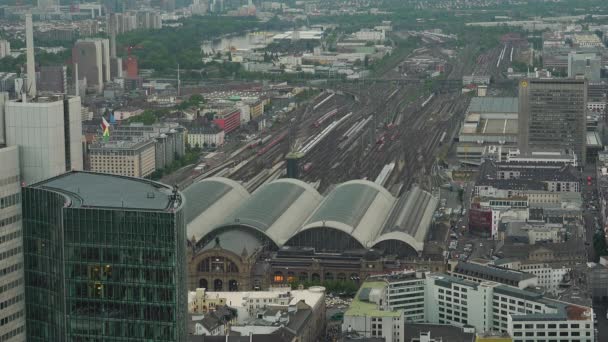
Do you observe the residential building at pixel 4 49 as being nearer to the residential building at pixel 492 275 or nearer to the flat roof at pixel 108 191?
the residential building at pixel 492 275

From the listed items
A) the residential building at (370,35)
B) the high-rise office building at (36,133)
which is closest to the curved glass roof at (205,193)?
the high-rise office building at (36,133)

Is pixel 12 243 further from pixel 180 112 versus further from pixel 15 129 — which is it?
pixel 180 112

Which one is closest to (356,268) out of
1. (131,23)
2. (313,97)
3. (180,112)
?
(180,112)

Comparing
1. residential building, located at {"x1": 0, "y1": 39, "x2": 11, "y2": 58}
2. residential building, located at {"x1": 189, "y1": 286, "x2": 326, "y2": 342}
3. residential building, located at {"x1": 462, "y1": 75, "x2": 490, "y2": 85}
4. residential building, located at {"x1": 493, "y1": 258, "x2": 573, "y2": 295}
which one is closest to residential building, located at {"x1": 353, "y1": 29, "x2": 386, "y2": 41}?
residential building, located at {"x1": 462, "y1": 75, "x2": 490, "y2": 85}

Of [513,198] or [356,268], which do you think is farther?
[513,198]

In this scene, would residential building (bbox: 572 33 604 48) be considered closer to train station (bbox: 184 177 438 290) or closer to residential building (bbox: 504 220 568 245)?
train station (bbox: 184 177 438 290)

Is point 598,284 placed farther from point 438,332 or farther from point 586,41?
point 586,41
